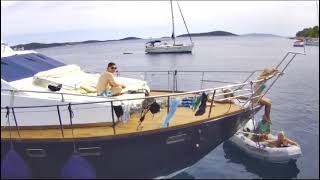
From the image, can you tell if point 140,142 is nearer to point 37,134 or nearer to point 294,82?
point 37,134

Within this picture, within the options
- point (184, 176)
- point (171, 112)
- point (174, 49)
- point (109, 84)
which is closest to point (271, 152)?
point (184, 176)

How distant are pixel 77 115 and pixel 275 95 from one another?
1514 cm

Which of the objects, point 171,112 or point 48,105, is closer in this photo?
point 171,112

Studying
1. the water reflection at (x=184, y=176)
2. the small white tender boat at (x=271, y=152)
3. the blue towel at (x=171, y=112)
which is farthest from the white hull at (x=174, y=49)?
the blue towel at (x=171, y=112)

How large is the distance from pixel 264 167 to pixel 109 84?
15.2 ft

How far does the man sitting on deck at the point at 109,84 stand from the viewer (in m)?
8.77

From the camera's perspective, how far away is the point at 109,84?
29.1ft

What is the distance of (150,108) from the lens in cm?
→ 827

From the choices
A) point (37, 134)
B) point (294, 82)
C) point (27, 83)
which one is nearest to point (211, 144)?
point (37, 134)

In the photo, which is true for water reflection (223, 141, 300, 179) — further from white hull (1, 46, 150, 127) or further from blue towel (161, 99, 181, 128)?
white hull (1, 46, 150, 127)

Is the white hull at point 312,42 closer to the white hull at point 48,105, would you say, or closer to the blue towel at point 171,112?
the white hull at point 48,105

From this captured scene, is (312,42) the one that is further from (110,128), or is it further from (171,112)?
(110,128)

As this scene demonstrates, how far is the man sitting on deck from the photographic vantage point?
877 cm

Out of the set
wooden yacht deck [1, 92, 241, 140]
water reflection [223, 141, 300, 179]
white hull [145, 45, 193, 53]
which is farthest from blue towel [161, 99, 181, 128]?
white hull [145, 45, 193, 53]
